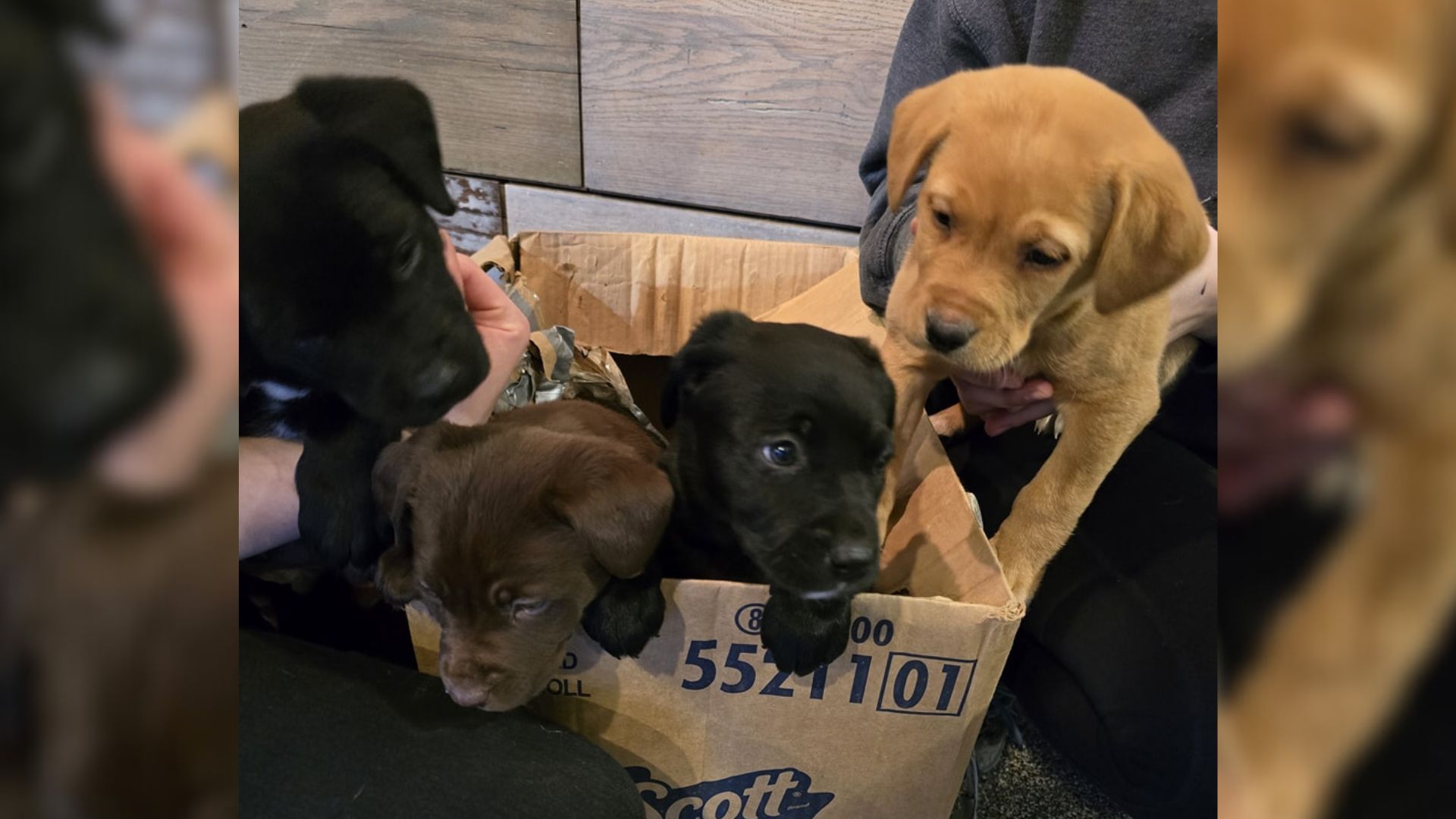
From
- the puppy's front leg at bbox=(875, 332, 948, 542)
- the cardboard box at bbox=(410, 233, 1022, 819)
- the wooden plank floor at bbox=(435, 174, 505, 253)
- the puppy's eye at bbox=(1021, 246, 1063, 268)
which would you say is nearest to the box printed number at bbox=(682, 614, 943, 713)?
the cardboard box at bbox=(410, 233, 1022, 819)

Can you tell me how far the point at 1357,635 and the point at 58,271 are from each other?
0.97 feet

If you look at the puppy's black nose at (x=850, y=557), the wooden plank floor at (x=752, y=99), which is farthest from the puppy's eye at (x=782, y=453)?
the wooden plank floor at (x=752, y=99)

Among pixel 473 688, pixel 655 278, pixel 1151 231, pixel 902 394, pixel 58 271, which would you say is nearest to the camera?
pixel 58 271

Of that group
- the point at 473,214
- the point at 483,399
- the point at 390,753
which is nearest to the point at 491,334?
the point at 483,399

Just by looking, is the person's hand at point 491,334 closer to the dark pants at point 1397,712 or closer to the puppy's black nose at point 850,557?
the puppy's black nose at point 850,557

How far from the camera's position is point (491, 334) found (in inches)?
37.8

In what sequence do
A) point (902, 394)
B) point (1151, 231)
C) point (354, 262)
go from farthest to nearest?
point (902, 394)
point (1151, 231)
point (354, 262)

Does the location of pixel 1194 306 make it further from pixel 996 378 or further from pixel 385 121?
pixel 385 121

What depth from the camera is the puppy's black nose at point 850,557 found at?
0.81 metres

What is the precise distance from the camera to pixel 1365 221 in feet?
0.62

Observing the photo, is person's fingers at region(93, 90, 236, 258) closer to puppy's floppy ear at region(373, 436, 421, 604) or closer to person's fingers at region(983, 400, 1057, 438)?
puppy's floppy ear at region(373, 436, 421, 604)

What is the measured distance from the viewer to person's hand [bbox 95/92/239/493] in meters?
0.19

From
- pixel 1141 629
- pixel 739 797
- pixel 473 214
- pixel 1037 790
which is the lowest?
pixel 1037 790

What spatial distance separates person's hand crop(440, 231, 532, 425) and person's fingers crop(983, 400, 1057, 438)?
67 centimetres
